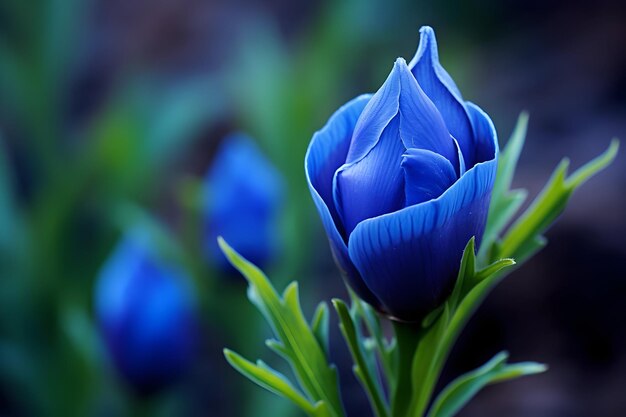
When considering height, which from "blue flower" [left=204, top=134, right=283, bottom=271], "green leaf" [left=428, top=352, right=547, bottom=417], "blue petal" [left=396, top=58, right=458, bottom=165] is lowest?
"green leaf" [left=428, top=352, right=547, bottom=417]

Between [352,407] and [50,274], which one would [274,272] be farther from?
[50,274]

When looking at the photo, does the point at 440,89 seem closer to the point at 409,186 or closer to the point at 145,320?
the point at 409,186

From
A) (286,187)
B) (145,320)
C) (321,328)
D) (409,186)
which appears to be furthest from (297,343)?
(286,187)

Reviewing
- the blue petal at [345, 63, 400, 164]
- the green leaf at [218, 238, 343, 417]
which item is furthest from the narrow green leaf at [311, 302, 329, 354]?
the blue petal at [345, 63, 400, 164]

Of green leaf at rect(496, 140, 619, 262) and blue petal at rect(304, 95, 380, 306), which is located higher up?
blue petal at rect(304, 95, 380, 306)

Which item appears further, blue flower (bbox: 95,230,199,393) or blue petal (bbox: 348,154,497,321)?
blue flower (bbox: 95,230,199,393)

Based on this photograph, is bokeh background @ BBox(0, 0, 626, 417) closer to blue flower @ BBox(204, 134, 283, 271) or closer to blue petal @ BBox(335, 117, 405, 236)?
blue flower @ BBox(204, 134, 283, 271)

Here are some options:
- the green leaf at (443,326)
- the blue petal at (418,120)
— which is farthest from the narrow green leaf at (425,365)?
the blue petal at (418,120)
